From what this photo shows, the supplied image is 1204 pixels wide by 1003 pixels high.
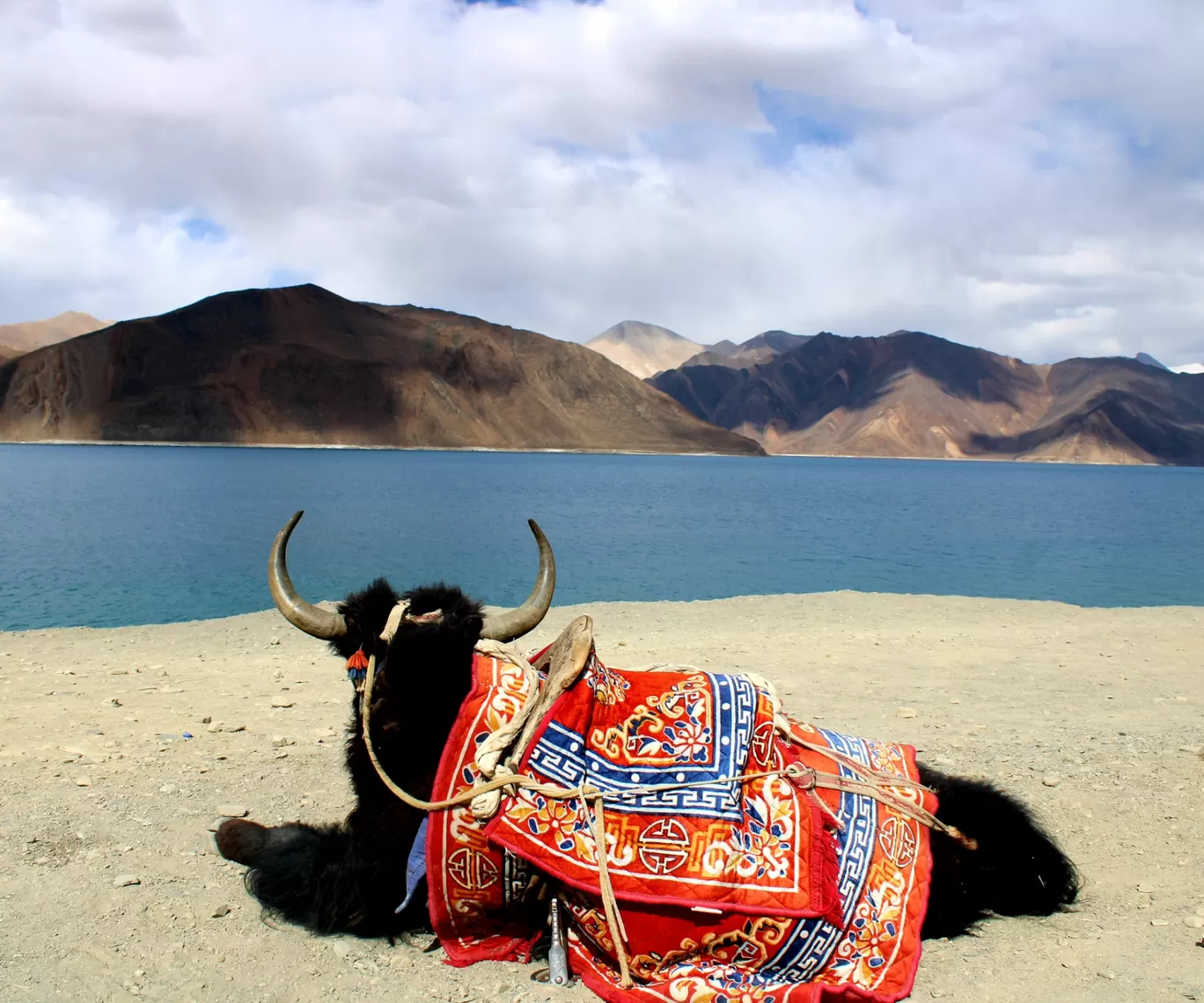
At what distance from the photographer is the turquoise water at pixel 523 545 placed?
1711 cm

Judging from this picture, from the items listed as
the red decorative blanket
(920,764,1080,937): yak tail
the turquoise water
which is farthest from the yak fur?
the turquoise water

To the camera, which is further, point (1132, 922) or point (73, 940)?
point (1132, 922)

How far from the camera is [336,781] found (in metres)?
4.87

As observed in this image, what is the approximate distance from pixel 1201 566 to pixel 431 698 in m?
27.5

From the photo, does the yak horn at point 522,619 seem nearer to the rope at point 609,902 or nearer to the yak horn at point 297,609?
the yak horn at point 297,609

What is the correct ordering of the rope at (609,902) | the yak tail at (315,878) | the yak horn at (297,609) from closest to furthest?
the rope at (609,902) < the yak horn at (297,609) < the yak tail at (315,878)

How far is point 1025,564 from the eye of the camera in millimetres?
24375

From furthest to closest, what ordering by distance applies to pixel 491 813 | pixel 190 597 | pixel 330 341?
pixel 330 341 < pixel 190 597 < pixel 491 813

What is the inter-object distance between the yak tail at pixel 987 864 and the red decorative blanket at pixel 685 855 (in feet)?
0.61

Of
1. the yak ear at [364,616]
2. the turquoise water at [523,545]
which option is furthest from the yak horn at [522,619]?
the turquoise water at [523,545]

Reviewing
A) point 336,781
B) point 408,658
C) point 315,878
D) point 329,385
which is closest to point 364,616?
point 408,658

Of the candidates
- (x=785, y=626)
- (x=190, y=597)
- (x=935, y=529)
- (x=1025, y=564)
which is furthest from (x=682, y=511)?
(x=785, y=626)

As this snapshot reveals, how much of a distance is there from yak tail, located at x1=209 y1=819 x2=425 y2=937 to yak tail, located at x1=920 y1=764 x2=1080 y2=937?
1.75 meters

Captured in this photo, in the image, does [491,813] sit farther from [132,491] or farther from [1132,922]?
[132,491]
